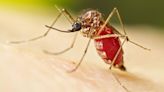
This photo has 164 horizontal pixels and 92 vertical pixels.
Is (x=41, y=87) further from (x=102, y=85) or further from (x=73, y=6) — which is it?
(x=73, y=6)

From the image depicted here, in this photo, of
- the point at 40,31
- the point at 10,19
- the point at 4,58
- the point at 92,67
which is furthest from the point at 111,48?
the point at 10,19

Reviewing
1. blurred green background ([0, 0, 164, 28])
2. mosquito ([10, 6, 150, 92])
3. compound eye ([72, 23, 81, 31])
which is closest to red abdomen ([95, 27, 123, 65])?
mosquito ([10, 6, 150, 92])

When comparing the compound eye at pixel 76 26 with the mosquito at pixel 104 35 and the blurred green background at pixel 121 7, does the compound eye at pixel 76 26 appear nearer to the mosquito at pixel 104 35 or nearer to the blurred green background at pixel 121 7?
the mosquito at pixel 104 35

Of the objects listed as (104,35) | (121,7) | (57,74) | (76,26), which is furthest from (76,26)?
(121,7)

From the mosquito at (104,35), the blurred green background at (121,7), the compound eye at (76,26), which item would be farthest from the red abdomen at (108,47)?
the blurred green background at (121,7)

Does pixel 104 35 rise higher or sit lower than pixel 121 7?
lower

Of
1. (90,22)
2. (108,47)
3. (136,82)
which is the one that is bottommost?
(136,82)

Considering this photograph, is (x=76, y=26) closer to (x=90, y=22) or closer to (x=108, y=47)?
(x=90, y=22)
